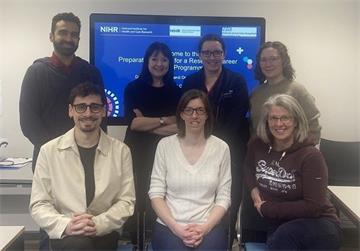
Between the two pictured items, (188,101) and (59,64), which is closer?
(188,101)

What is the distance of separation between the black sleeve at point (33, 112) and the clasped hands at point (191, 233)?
106 cm

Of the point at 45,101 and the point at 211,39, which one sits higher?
the point at 211,39

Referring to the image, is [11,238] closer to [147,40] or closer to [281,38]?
[147,40]

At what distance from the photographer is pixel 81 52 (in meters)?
3.89

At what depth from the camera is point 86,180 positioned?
2.34m

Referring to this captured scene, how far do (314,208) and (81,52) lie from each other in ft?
8.46

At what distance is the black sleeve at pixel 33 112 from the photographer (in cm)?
267

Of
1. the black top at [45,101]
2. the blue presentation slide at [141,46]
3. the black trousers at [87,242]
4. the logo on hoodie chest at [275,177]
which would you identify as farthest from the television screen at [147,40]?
the black trousers at [87,242]

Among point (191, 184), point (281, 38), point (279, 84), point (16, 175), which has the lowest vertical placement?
point (16, 175)

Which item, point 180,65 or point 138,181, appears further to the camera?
point 180,65

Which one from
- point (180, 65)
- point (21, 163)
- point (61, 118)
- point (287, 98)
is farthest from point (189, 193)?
point (21, 163)

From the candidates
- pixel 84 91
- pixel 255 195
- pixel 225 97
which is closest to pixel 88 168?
pixel 84 91

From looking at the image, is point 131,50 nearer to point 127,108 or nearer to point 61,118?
point 127,108

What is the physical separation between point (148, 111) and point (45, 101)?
0.67m
